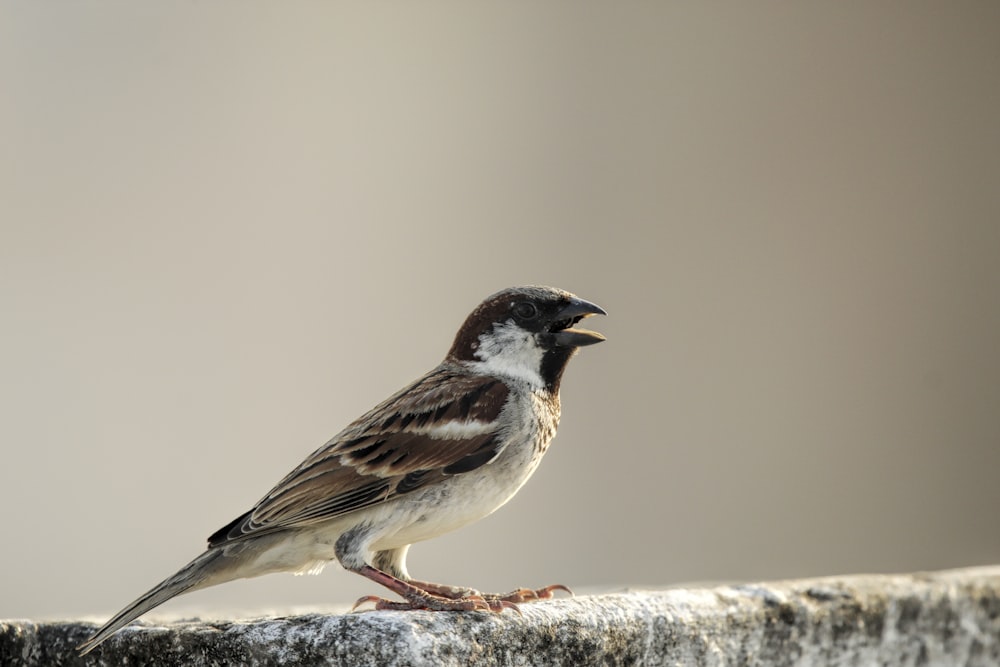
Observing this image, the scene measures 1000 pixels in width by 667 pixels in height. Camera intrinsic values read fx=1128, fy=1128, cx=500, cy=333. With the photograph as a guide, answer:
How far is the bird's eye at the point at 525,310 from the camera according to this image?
97.7 inches

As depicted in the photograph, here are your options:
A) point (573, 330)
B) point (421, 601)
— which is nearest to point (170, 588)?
point (421, 601)

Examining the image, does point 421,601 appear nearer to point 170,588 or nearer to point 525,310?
point 170,588

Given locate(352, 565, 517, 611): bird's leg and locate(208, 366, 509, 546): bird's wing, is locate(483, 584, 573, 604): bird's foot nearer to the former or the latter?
locate(352, 565, 517, 611): bird's leg

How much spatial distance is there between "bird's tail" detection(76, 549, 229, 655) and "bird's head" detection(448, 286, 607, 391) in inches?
28.2

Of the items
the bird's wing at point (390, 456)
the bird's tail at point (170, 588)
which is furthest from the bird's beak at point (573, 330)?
the bird's tail at point (170, 588)

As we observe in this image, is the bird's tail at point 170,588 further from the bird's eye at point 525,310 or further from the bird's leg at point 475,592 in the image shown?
the bird's eye at point 525,310

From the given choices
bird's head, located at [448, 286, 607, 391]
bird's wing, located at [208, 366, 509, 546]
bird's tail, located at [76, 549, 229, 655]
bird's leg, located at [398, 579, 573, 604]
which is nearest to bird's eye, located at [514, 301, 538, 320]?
bird's head, located at [448, 286, 607, 391]

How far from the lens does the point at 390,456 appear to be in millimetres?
2268

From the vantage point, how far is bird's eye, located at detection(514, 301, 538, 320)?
248 centimetres

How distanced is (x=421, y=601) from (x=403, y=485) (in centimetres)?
28

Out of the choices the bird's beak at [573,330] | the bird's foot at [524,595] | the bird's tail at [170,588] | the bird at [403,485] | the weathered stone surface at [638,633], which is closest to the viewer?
the weathered stone surface at [638,633]

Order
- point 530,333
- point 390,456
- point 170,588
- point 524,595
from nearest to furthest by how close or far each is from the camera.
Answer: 1. point 170,588
2. point 524,595
3. point 390,456
4. point 530,333

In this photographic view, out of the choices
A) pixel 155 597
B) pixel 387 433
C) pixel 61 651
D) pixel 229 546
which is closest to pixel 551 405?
pixel 387 433

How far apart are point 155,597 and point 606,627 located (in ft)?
2.58
